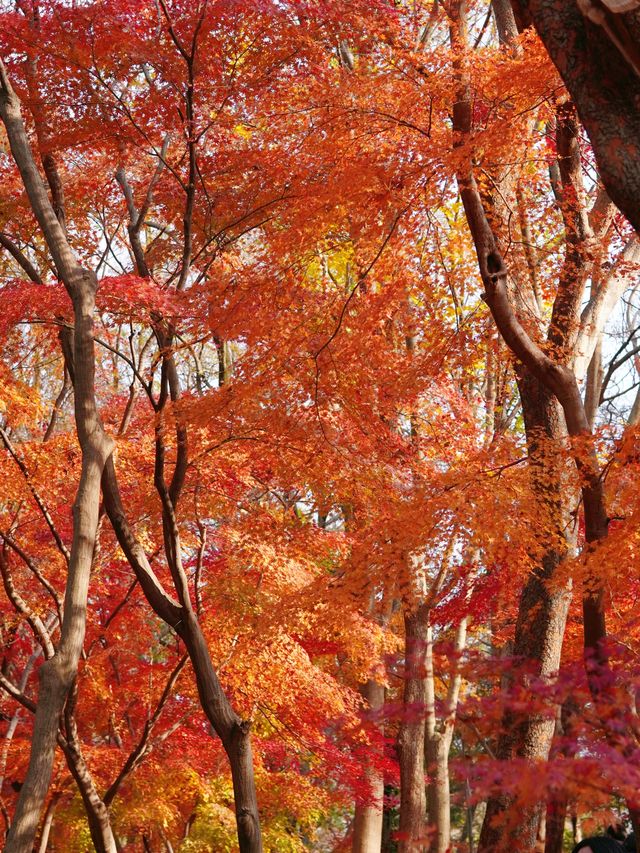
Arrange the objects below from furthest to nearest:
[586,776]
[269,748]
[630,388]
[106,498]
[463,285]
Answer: [630,388] < [269,748] < [463,285] < [106,498] < [586,776]

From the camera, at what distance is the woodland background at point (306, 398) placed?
5.94 meters

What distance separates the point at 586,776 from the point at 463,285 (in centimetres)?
829

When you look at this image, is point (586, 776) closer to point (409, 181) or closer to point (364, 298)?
point (409, 181)

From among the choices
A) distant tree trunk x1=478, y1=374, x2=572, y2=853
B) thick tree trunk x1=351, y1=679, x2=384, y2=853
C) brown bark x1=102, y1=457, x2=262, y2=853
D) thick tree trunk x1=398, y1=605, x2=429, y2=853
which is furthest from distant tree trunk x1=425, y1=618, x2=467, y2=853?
→ brown bark x1=102, y1=457, x2=262, y2=853

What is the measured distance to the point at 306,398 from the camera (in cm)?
824

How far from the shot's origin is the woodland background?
594 cm

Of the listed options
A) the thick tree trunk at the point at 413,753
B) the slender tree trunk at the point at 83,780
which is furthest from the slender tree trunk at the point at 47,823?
the thick tree trunk at the point at 413,753

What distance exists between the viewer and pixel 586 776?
291cm

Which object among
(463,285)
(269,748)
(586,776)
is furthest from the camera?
(269,748)

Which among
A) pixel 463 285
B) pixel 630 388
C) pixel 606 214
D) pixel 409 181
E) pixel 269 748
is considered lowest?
pixel 269 748

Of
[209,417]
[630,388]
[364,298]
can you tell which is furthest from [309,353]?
[630,388]

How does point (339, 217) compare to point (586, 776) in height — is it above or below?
above

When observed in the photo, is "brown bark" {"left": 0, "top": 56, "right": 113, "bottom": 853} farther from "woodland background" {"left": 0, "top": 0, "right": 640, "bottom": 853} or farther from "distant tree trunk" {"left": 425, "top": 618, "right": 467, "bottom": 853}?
"distant tree trunk" {"left": 425, "top": 618, "right": 467, "bottom": 853}

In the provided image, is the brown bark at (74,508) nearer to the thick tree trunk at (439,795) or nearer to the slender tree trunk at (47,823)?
the slender tree trunk at (47,823)
